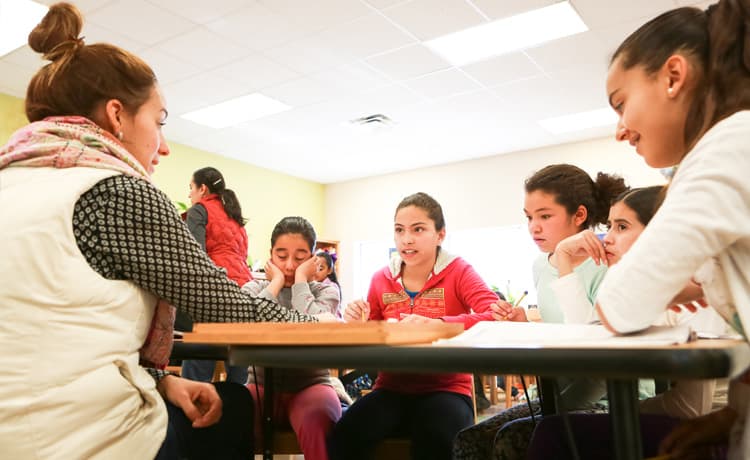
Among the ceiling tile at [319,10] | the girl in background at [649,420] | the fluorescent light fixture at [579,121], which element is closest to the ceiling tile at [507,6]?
the ceiling tile at [319,10]

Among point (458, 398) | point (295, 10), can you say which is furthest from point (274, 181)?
point (458, 398)

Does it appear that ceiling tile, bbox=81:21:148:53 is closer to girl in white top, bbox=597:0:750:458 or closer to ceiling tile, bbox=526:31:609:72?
ceiling tile, bbox=526:31:609:72

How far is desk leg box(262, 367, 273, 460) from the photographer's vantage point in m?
1.30

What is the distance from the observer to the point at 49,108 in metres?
1.05

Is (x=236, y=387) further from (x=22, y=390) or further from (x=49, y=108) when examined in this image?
(x=49, y=108)

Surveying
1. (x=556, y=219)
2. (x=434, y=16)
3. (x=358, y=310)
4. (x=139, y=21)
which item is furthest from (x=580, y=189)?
(x=139, y=21)

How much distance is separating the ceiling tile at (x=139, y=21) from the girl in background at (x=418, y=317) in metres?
2.44

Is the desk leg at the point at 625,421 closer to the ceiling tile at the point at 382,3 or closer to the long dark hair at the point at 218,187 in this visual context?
the long dark hair at the point at 218,187

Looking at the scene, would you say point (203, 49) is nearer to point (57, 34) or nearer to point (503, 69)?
point (503, 69)

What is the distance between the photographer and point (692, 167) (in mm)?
646

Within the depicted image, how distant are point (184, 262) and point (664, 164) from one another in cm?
78

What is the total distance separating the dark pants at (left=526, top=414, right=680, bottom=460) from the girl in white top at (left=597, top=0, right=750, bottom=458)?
191 millimetres

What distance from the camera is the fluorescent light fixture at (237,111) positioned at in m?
5.13

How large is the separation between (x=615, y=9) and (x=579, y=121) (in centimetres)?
226
